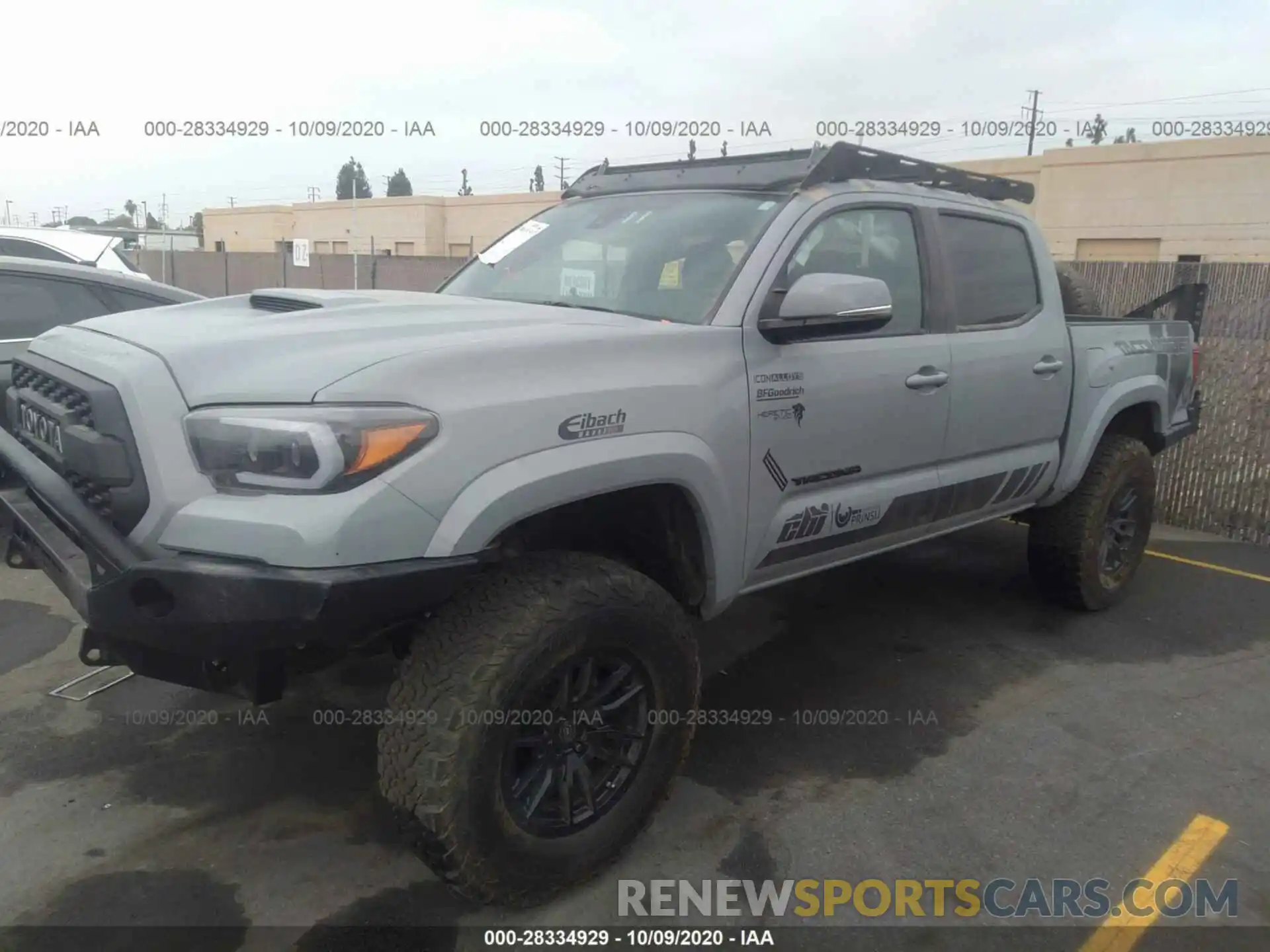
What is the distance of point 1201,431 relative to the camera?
725 cm

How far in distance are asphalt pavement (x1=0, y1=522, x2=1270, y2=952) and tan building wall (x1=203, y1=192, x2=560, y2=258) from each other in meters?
36.4

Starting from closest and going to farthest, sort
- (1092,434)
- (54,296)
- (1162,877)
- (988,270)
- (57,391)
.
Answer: (57,391)
(1162,877)
(988,270)
(1092,434)
(54,296)

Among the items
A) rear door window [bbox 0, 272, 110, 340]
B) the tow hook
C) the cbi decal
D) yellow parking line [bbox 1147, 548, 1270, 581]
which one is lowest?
yellow parking line [bbox 1147, 548, 1270, 581]

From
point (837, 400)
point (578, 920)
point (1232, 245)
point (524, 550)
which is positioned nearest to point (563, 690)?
point (524, 550)

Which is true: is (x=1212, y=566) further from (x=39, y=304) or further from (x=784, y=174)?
(x=39, y=304)

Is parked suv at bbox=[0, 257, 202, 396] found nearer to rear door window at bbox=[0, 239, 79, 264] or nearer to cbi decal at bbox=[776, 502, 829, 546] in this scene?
rear door window at bbox=[0, 239, 79, 264]

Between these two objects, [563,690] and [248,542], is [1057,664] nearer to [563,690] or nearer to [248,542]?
[563,690]

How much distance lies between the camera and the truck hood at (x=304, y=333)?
7.61 ft

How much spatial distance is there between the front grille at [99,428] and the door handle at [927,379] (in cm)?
256

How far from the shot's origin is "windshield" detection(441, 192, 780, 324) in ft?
10.7

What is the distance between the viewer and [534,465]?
2.46 meters

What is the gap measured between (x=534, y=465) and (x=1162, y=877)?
2.25 metres

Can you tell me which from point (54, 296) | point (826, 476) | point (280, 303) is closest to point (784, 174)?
point (826, 476)

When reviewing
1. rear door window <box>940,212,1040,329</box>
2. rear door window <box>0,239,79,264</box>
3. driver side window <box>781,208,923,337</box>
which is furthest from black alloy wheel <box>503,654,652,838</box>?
rear door window <box>0,239,79,264</box>
